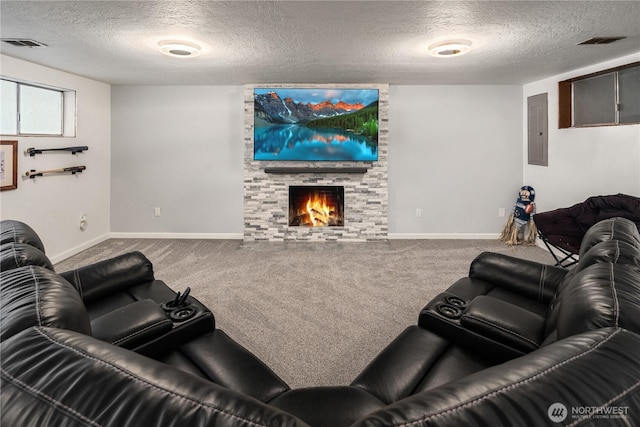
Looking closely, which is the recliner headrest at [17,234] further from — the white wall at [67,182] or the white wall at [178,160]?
the white wall at [178,160]

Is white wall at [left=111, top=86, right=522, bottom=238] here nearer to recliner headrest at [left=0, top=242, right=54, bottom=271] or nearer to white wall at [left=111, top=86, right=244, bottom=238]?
white wall at [left=111, top=86, right=244, bottom=238]

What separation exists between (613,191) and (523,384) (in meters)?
4.73

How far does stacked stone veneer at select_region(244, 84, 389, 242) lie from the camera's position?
5.94m

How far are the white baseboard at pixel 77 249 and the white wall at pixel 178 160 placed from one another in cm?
28

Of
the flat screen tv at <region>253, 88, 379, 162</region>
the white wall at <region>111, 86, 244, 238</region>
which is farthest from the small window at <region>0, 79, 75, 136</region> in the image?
the flat screen tv at <region>253, 88, 379, 162</region>

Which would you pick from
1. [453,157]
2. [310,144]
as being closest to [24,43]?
[310,144]

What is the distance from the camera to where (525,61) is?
435cm

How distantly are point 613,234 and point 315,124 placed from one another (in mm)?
4408

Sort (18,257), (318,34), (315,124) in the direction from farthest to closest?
1. (315,124)
2. (318,34)
3. (18,257)

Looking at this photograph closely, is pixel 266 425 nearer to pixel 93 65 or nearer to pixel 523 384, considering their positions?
pixel 523 384

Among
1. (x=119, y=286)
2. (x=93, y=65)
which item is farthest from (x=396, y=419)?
(x=93, y=65)

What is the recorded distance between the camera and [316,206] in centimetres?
606

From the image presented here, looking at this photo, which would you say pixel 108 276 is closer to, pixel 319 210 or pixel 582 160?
pixel 319 210
